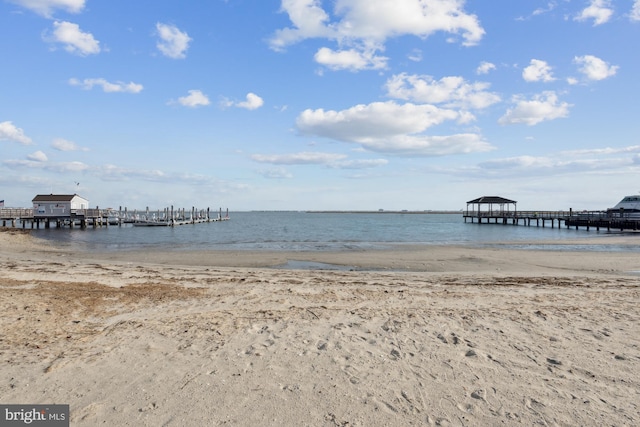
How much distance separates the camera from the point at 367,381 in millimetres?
4930

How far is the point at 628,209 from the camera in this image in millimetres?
59719

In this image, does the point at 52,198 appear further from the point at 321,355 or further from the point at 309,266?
the point at 321,355

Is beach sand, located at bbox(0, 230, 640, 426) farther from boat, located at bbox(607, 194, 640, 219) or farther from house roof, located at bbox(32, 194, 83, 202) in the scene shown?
boat, located at bbox(607, 194, 640, 219)

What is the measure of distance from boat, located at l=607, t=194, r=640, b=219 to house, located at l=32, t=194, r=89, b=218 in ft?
274

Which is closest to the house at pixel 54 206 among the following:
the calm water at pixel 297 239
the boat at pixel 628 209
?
the calm water at pixel 297 239

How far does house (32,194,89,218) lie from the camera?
2208 inches

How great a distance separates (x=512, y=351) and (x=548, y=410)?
1.75m

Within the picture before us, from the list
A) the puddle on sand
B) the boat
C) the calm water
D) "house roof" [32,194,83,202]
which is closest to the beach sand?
the puddle on sand

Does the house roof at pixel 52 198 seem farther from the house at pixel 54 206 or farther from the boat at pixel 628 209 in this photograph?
the boat at pixel 628 209

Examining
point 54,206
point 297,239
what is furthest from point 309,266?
point 54,206

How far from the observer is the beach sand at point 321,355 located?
4238 millimetres

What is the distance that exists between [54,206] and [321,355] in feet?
214

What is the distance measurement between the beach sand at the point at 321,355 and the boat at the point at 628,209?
5989cm

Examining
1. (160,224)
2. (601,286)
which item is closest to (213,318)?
(601,286)
